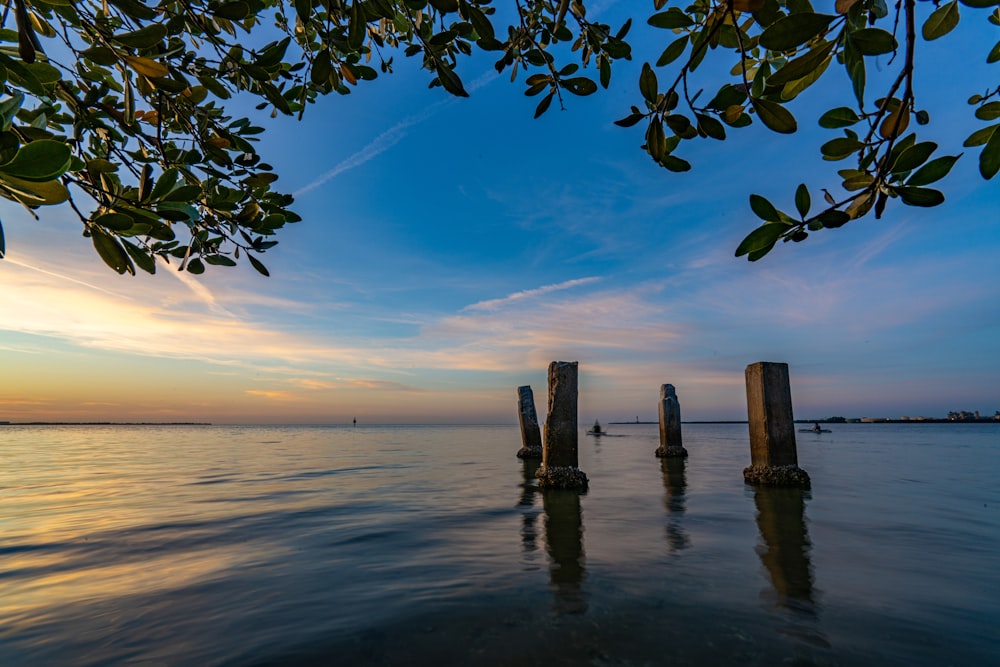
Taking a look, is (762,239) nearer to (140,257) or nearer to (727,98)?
(727,98)

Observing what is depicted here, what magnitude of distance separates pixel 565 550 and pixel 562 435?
455 cm

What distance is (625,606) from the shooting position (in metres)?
4.01

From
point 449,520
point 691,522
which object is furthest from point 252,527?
point 691,522

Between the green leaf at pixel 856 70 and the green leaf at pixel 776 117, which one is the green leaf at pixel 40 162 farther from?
the green leaf at pixel 856 70

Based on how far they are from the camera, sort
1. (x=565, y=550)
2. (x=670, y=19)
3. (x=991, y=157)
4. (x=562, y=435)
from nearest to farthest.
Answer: (x=991, y=157)
(x=670, y=19)
(x=565, y=550)
(x=562, y=435)

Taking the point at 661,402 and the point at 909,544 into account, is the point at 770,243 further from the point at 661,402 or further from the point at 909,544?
the point at 661,402

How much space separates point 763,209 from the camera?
116 centimetres

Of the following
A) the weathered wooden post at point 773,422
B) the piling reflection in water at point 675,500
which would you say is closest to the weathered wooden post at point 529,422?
the piling reflection in water at point 675,500

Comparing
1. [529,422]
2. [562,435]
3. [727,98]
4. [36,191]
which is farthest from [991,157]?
[529,422]

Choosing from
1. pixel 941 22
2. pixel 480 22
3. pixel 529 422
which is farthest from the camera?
pixel 529 422

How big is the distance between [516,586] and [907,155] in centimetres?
462

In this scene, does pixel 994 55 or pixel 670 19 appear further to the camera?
pixel 994 55

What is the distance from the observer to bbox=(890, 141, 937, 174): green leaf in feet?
3.59

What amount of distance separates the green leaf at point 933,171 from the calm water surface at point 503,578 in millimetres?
3312
